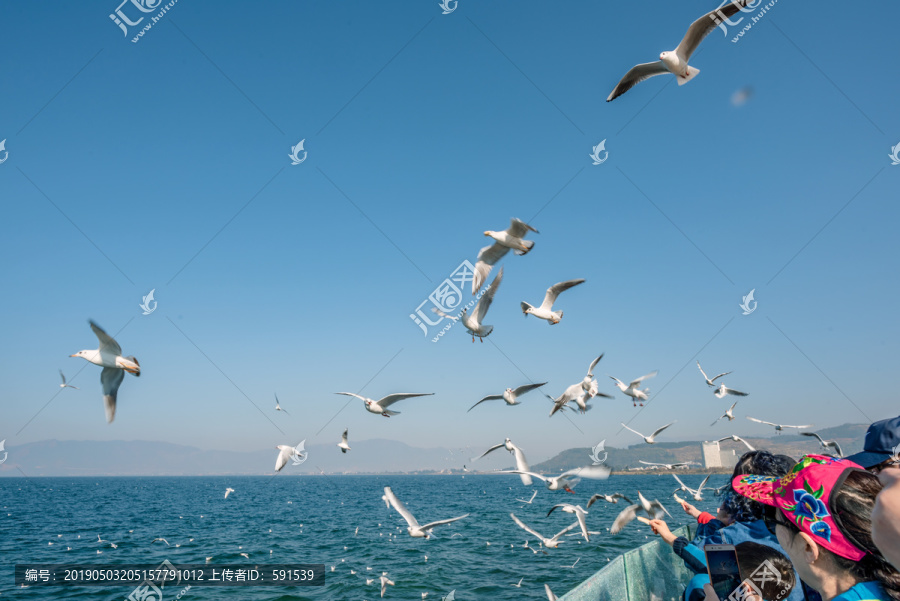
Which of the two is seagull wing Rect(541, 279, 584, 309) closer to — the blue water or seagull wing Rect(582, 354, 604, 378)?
seagull wing Rect(582, 354, 604, 378)

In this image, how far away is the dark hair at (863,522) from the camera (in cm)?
190

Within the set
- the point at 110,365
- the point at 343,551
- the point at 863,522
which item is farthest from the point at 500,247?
the point at 343,551

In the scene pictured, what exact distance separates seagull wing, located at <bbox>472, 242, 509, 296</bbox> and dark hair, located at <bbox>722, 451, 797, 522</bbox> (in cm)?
678

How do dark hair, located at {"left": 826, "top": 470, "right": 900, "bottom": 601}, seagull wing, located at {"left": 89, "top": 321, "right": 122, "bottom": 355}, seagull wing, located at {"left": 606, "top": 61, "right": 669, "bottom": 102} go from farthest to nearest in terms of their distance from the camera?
seagull wing, located at {"left": 606, "top": 61, "right": 669, "bottom": 102}, seagull wing, located at {"left": 89, "top": 321, "right": 122, "bottom": 355}, dark hair, located at {"left": 826, "top": 470, "right": 900, "bottom": 601}

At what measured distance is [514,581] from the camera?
50.8 ft

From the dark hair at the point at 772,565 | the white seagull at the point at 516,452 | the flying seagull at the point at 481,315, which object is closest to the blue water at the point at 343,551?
the white seagull at the point at 516,452

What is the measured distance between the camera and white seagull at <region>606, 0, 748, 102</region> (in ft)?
24.1

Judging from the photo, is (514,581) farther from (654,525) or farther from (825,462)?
(825,462)

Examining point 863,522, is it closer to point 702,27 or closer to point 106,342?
point 702,27

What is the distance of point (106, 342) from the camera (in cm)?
845

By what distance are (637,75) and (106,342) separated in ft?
31.6

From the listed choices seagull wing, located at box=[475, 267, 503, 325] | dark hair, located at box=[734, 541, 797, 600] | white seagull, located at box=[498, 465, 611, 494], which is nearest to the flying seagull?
seagull wing, located at box=[475, 267, 503, 325]

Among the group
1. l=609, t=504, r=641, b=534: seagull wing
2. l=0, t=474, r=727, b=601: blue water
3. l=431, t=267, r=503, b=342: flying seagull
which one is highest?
l=431, t=267, r=503, b=342: flying seagull

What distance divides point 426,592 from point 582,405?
7.64 metres
